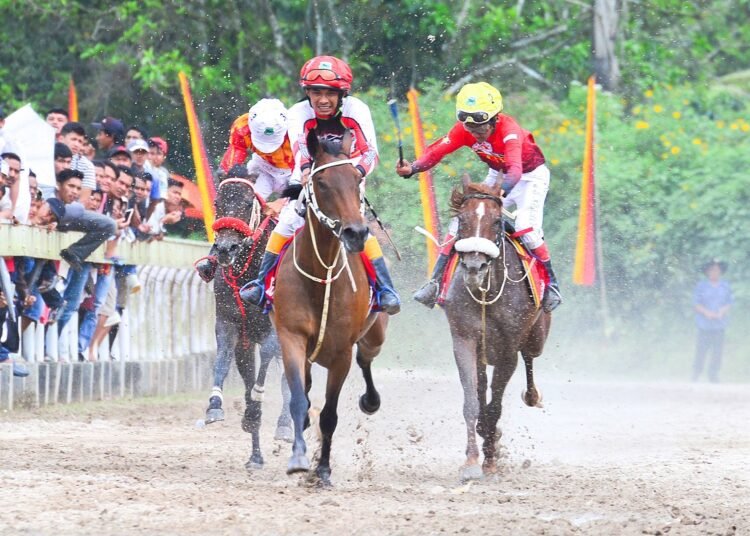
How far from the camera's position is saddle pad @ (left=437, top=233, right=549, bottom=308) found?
11.2 m

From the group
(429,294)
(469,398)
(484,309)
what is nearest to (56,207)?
(429,294)

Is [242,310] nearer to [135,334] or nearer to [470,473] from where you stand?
[470,473]

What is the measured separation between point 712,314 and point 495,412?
1245cm

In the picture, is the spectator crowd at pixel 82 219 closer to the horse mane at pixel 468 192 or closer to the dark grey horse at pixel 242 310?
the dark grey horse at pixel 242 310

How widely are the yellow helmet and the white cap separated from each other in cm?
139

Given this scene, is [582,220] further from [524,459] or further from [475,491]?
[475,491]

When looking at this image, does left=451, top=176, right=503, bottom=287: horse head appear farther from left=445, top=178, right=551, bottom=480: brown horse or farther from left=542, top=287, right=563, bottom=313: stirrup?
left=542, top=287, right=563, bottom=313: stirrup

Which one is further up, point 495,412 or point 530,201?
point 530,201

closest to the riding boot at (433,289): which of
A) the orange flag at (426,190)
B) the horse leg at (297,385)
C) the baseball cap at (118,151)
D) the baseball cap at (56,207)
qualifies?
the horse leg at (297,385)

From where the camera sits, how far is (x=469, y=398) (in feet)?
35.2

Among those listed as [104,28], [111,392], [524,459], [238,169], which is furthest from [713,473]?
[104,28]

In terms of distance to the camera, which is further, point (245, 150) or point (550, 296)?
point (245, 150)

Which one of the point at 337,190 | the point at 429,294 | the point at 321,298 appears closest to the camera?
the point at 337,190

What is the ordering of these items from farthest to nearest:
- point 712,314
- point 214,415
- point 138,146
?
point 712,314, point 138,146, point 214,415
